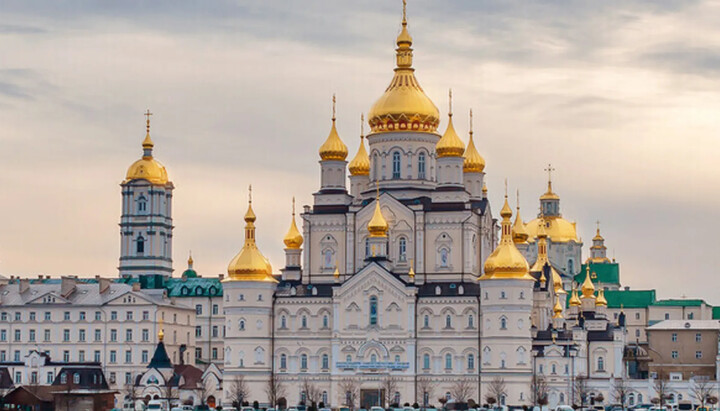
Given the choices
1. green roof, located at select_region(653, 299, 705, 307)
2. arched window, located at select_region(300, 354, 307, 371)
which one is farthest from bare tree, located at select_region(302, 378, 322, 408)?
green roof, located at select_region(653, 299, 705, 307)

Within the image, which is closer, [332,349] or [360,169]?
[332,349]

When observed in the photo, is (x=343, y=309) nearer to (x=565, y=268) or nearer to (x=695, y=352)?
(x=695, y=352)

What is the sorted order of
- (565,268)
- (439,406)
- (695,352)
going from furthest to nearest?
(565,268) < (695,352) < (439,406)

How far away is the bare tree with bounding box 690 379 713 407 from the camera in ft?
271

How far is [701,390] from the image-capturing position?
8362cm

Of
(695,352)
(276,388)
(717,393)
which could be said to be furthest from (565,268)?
(276,388)

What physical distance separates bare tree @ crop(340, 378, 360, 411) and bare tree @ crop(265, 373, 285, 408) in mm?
3278

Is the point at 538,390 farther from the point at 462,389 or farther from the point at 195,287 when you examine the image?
the point at 195,287

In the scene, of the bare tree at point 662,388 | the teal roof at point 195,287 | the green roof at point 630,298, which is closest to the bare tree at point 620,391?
the bare tree at point 662,388

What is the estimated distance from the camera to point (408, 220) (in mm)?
84000

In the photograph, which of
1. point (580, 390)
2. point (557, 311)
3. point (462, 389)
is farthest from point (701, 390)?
point (462, 389)

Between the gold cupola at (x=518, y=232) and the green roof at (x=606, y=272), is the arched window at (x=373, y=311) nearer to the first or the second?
the gold cupola at (x=518, y=232)

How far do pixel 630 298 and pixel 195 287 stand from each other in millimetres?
34217

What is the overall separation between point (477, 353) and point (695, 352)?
1096 inches
